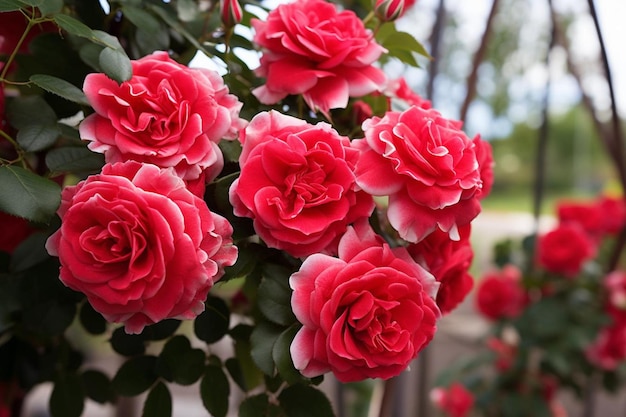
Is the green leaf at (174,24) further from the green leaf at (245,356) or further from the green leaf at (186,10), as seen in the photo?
the green leaf at (245,356)

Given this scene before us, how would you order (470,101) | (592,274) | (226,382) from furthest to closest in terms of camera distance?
(592,274) < (470,101) < (226,382)

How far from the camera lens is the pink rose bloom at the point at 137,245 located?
307 mm

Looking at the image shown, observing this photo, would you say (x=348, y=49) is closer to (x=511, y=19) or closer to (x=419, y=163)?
(x=419, y=163)

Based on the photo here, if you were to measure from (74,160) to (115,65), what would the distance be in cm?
7

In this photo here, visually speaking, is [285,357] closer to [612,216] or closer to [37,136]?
[37,136]

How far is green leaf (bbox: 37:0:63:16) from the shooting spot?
0.36m

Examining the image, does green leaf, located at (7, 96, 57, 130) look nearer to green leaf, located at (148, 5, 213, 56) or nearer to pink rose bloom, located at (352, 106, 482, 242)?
green leaf, located at (148, 5, 213, 56)

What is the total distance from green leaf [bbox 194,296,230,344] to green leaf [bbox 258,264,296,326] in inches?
2.6

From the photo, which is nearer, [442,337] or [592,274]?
[592,274]

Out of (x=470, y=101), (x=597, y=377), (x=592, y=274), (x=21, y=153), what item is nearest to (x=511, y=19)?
(x=592, y=274)

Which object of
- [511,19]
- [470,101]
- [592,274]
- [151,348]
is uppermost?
[470,101]

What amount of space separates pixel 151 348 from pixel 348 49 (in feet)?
0.99

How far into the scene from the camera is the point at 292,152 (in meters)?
0.35

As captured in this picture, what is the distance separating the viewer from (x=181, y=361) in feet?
1.41
